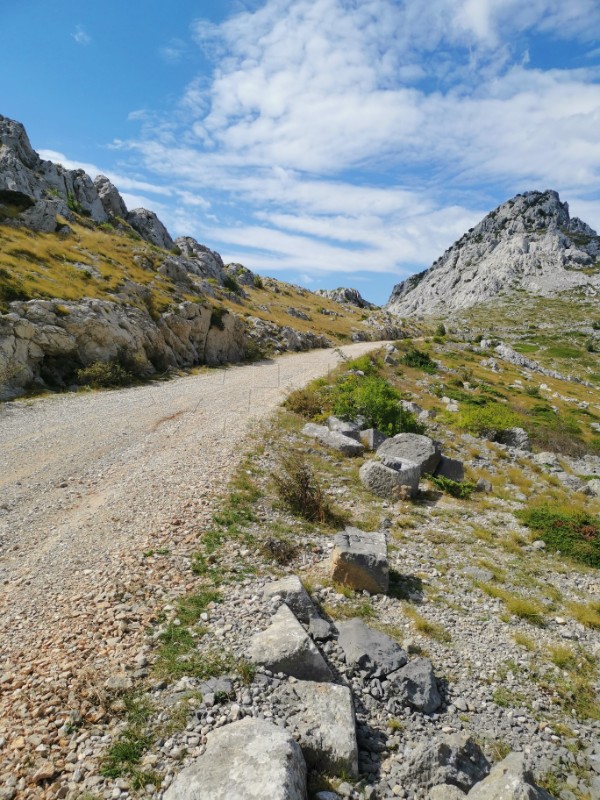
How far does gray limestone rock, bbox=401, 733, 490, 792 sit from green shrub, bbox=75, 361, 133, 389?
29.8m

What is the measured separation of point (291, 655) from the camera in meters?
7.63

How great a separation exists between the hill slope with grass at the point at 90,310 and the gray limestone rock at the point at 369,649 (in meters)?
25.0

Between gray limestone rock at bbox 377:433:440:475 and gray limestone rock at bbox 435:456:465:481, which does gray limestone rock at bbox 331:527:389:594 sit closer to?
gray limestone rock at bbox 377:433:440:475

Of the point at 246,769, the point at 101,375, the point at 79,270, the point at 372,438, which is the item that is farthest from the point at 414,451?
the point at 79,270

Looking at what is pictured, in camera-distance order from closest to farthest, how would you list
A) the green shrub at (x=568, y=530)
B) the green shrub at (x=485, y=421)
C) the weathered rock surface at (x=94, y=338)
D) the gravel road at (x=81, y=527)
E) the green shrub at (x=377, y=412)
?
1. the gravel road at (x=81, y=527)
2. the green shrub at (x=568, y=530)
3. the green shrub at (x=377, y=412)
4. the green shrub at (x=485, y=421)
5. the weathered rock surface at (x=94, y=338)

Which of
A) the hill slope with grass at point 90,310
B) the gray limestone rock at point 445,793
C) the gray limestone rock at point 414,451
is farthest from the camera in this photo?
the hill slope with grass at point 90,310

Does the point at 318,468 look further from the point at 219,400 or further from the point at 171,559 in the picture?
the point at 219,400

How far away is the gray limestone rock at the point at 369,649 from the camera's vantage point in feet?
27.4

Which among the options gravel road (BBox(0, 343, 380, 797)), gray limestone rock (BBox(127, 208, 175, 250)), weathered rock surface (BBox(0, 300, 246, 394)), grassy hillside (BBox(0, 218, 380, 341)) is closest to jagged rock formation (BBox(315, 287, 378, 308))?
gray limestone rock (BBox(127, 208, 175, 250))

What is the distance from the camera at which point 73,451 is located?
1825 cm

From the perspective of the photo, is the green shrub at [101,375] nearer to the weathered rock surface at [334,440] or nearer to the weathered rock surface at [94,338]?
the weathered rock surface at [94,338]

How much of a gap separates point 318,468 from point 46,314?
81.3ft

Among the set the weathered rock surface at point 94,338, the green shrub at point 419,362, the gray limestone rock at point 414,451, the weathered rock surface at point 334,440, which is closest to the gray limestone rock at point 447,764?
the gray limestone rock at point 414,451

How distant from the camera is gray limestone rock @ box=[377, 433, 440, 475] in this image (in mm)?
19516
